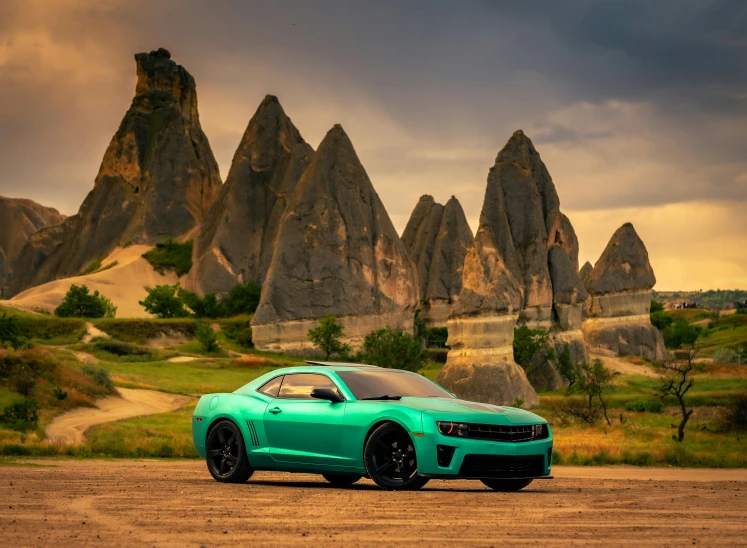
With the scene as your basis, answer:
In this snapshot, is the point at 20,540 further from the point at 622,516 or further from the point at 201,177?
the point at 201,177

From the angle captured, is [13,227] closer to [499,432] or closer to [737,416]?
[737,416]

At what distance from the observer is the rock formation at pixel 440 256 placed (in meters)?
99.9

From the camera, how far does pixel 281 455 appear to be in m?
14.0

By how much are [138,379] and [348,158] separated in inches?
1491

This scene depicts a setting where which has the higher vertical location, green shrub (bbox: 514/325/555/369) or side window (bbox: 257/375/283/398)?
green shrub (bbox: 514/325/555/369)

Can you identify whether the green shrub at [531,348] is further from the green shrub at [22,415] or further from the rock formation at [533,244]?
the green shrub at [22,415]

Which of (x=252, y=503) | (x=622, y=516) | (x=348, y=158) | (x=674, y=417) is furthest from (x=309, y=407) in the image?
(x=348, y=158)

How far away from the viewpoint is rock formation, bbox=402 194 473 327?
328ft

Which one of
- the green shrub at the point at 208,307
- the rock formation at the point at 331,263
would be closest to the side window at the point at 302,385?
the rock formation at the point at 331,263

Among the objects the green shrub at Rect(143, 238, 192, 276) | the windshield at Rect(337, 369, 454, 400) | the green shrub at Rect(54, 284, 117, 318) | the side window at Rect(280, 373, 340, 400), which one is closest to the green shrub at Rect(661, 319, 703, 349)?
the green shrub at Rect(143, 238, 192, 276)

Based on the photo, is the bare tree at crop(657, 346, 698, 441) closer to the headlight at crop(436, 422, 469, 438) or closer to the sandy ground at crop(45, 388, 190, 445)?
the sandy ground at crop(45, 388, 190, 445)

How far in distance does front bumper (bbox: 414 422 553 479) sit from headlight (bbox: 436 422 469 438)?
0.21 ft

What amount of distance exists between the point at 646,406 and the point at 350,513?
41.0 metres

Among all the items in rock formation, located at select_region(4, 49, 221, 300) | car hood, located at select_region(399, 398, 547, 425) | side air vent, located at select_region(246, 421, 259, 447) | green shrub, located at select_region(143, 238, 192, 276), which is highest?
rock formation, located at select_region(4, 49, 221, 300)
